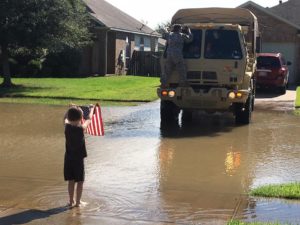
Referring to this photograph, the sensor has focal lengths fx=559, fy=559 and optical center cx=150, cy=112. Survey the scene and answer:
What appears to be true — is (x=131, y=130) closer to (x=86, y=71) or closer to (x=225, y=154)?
(x=225, y=154)

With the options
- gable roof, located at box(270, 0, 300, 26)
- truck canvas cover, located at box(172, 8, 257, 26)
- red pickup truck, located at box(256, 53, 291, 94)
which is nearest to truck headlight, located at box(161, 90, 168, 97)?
truck canvas cover, located at box(172, 8, 257, 26)

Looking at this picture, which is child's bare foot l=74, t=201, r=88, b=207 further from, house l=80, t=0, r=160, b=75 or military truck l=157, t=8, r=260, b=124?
house l=80, t=0, r=160, b=75

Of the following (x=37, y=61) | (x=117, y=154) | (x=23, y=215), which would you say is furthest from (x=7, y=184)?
(x=37, y=61)

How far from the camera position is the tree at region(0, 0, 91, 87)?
21172 mm

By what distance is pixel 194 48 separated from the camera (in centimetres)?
1295

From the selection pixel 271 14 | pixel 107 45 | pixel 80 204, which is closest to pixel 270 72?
pixel 271 14

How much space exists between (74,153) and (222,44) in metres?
7.13

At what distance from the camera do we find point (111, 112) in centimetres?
1533

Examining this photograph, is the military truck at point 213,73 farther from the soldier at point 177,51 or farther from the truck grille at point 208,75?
the soldier at point 177,51

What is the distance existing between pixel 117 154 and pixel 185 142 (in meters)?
1.86

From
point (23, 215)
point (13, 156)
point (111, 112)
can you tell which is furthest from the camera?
point (111, 112)

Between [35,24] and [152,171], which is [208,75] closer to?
[152,171]

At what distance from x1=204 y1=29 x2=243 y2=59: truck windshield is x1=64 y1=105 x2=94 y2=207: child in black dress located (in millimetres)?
6771

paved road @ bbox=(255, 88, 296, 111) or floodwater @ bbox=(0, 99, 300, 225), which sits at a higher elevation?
paved road @ bbox=(255, 88, 296, 111)
